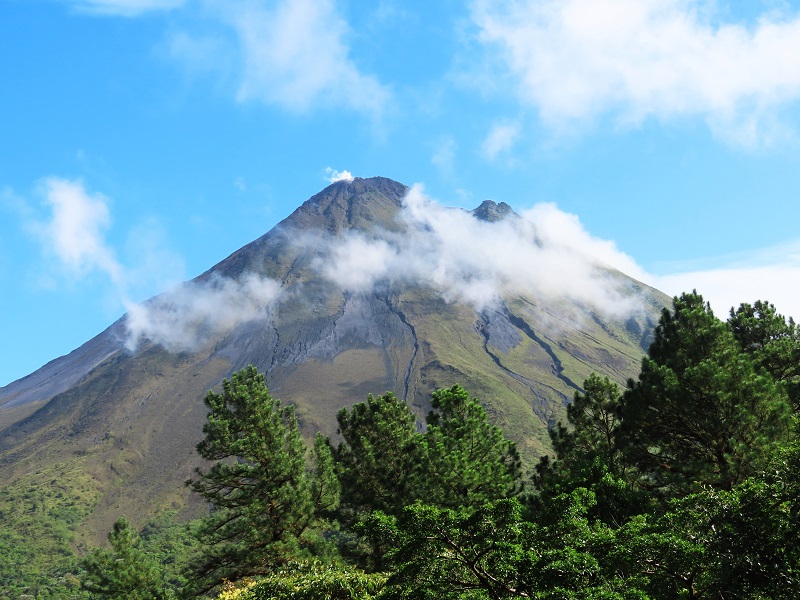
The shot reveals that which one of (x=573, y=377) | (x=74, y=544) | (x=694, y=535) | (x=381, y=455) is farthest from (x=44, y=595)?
(x=573, y=377)

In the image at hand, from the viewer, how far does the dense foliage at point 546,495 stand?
11344 millimetres

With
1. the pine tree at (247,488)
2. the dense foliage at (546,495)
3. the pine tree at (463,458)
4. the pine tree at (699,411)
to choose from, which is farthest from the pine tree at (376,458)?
the pine tree at (699,411)

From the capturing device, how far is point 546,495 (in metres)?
21.3

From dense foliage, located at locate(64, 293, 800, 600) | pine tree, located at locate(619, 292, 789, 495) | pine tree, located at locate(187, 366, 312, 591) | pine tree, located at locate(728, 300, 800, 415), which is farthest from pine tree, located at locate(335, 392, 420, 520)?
pine tree, located at locate(728, 300, 800, 415)

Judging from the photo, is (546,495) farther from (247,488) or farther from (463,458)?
(247,488)

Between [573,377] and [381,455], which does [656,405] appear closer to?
[381,455]

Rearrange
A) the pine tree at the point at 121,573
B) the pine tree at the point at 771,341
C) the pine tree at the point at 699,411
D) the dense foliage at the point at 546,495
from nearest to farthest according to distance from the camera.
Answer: the dense foliage at the point at 546,495, the pine tree at the point at 699,411, the pine tree at the point at 771,341, the pine tree at the point at 121,573

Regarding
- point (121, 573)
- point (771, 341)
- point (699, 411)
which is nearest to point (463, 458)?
point (699, 411)

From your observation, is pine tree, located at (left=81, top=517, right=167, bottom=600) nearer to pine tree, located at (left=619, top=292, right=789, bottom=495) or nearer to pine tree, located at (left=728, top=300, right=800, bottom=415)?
pine tree, located at (left=619, top=292, right=789, bottom=495)

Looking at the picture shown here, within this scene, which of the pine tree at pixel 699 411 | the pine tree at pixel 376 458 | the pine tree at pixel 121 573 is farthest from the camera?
the pine tree at pixel 376 458

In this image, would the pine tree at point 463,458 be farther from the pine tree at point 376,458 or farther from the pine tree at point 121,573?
the pine tree at point 121,573

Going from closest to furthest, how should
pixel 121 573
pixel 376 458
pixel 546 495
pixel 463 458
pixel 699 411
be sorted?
pixel 699 411, pixel 546 495, pixel 463 458, pixel 121 573, pixel 376 458

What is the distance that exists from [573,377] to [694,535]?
187m

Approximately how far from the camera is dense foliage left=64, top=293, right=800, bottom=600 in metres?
Result: 11.3
